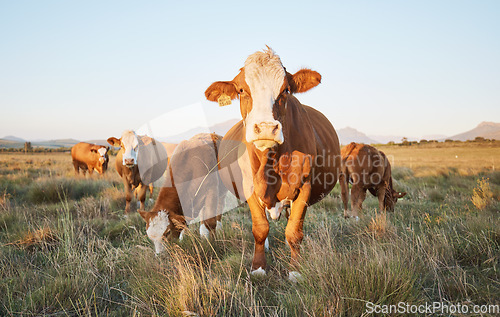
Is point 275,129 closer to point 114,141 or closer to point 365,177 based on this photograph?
point 365,177

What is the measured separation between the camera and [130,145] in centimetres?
923

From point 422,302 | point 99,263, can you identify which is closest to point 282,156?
point 422,302

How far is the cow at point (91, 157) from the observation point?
1702cm

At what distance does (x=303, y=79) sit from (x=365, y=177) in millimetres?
5063

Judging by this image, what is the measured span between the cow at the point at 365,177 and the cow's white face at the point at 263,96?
533 centimetres

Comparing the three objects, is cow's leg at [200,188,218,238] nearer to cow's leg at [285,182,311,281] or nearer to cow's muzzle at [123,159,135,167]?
cow's leg at [285,182,311,281]

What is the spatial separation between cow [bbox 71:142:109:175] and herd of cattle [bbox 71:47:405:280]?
12641 mm

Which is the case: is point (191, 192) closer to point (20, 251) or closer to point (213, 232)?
point (213, 232)

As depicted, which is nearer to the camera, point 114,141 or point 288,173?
point 288,173

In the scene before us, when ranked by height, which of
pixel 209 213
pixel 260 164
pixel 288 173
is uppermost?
pixel 260 164

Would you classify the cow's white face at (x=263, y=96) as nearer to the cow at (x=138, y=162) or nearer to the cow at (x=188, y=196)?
the cow at (x=188, y=196)

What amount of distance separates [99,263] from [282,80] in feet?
11.1

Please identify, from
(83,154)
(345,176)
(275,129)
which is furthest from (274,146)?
(83,154)

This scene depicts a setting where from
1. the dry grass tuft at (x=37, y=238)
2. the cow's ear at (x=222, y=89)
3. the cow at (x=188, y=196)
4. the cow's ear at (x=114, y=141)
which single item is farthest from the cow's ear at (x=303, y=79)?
the cow's ear at (x=114, y=141)
